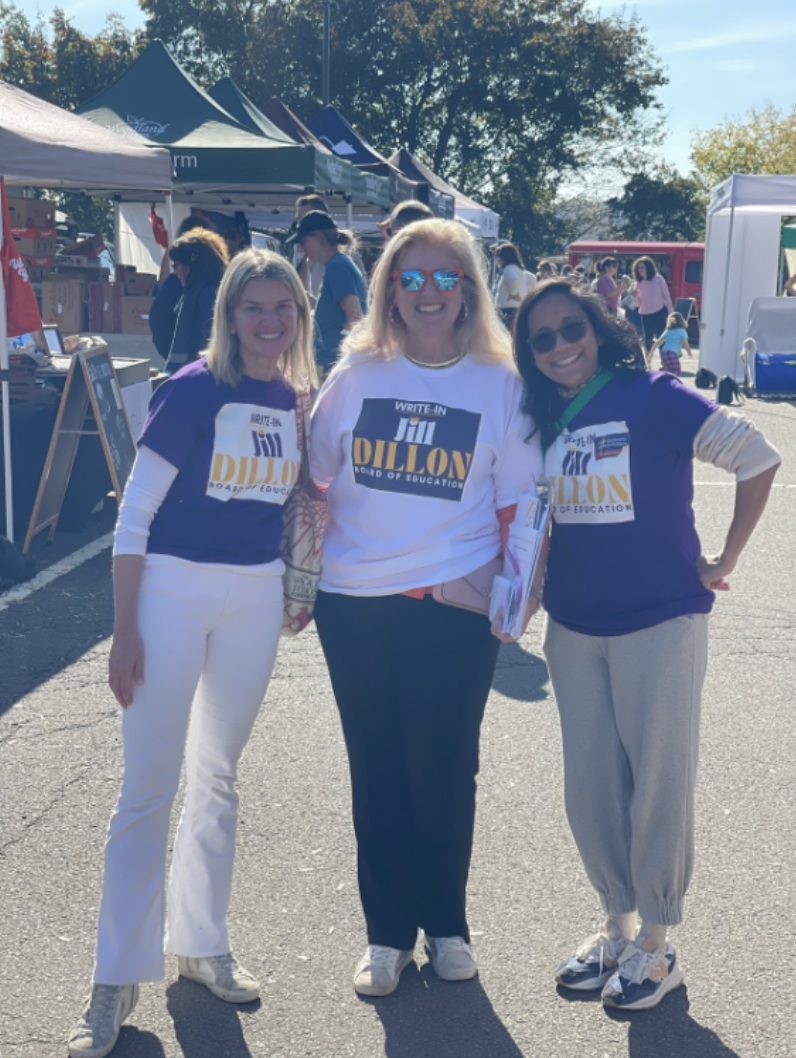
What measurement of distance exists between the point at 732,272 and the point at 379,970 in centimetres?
1875

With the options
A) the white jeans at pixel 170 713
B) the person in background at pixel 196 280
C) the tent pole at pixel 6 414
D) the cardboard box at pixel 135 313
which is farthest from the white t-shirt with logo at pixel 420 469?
the cardboard box at pixel 135 313

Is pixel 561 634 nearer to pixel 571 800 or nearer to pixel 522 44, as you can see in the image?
pixel 571 800

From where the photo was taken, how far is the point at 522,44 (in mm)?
42156

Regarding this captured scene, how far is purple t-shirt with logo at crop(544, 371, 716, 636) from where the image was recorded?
3021 millimetres

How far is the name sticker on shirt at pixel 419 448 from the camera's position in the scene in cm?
305

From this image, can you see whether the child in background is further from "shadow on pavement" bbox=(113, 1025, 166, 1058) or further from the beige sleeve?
"shadow on pavement" bbox=(113, 1025, 166, 1058)

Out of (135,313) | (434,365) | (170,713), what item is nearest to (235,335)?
(434,365)

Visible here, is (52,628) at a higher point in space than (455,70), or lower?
lower

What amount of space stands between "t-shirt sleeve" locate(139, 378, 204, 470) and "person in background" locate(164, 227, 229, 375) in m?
4.71

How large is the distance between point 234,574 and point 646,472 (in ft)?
3.32

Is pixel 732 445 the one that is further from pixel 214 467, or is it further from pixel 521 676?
pixel 521 676

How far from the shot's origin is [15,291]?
7.93 meters

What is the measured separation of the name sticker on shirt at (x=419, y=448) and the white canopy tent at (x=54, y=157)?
485cm

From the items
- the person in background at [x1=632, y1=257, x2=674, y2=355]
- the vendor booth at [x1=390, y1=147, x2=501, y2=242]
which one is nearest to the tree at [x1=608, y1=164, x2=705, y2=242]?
the vendor booth at [x1=390, y1=147, x2=501, y2=242]
